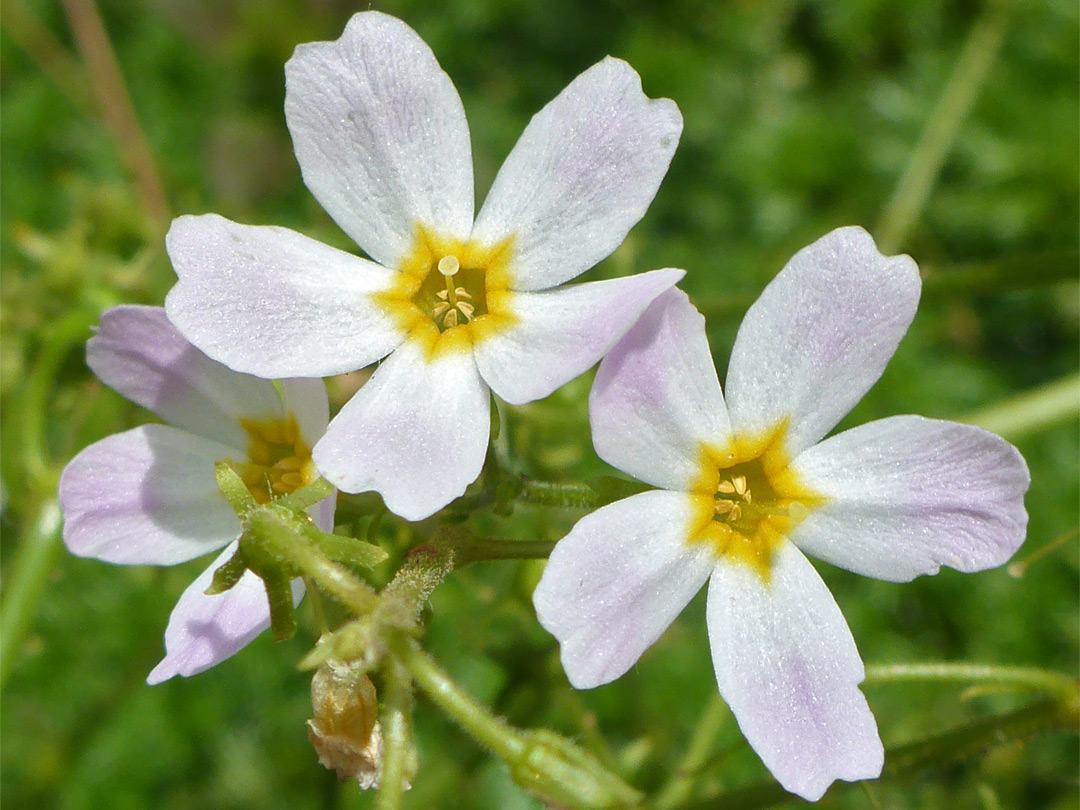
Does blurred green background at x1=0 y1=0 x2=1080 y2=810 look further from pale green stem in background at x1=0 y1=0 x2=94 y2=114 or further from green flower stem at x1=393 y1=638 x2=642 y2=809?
green flower stem at x1=393 y1=638 x2=642 y2=809

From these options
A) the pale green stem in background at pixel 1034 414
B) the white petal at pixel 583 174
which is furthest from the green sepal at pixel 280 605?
the pale green stem in background at pixel 1034 414

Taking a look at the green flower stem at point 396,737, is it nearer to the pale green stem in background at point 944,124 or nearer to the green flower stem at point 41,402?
the green flower stem at point 41,402

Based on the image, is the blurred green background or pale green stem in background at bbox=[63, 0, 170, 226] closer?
the blurred green background

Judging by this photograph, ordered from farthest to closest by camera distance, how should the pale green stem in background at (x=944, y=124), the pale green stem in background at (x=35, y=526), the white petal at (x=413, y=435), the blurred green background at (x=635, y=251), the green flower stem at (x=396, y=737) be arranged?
the pale green stem in background at (x=944, y=124)
the blurred green background at (x=635, y=251)
the pale green stem in background at (x=35, y=526)
the white petal at (x=413, y=435)
the green flower stem at (x=396, y=737)

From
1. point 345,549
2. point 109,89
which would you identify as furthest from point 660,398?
point 109,89

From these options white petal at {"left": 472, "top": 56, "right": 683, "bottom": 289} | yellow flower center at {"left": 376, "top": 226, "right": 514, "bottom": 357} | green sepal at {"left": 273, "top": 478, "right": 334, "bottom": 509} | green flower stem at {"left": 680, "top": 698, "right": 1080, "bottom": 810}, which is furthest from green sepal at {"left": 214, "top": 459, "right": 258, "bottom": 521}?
green flower stem at {"left": 680, "top": 698, "right": 1080, "bottom": 810}

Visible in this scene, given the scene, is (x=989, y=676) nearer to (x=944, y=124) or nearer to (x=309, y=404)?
(x=309, y=404)

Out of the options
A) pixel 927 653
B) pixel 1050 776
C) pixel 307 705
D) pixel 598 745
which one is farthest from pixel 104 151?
pixel 1050 776
